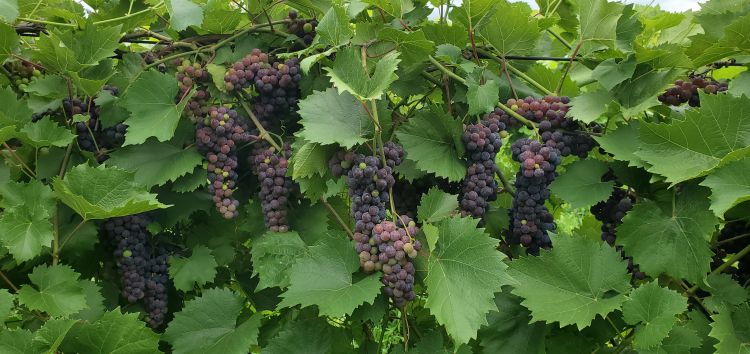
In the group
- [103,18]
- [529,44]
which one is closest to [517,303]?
[529,44]

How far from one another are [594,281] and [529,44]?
0.72m

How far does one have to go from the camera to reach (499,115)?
1894 mm

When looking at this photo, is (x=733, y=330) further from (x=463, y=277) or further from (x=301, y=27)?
(x=301, y=27)

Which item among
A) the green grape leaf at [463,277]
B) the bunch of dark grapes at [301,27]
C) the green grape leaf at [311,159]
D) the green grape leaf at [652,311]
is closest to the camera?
the green grape leaf at [463,277]

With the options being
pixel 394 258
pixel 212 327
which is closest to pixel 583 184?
pixel 394 258

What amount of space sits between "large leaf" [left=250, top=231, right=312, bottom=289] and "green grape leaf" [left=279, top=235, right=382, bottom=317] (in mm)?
127

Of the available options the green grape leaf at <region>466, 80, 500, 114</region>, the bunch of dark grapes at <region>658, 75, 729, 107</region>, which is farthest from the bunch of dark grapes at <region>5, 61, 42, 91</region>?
the bunch of dark grapes at <region>658, 75, 729, 107</region>

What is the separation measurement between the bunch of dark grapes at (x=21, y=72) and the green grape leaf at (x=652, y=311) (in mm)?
1823

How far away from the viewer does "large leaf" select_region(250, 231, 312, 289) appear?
182 cm

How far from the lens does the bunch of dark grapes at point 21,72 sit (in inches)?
81.4

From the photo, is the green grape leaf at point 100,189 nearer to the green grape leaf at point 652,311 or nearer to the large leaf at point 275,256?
the large leaf at point 275,256

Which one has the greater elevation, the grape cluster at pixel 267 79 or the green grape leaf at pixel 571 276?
the grape cluster at pixel 267 79

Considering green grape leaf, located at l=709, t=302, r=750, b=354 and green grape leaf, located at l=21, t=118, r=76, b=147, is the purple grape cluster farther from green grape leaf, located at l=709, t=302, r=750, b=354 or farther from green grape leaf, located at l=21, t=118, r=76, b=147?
green grape leaf, located at l=709, t=302, r=750, b=354

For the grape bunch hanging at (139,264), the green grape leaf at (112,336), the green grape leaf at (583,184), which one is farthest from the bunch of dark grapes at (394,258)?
the grape bunch hanging at (139,264)
